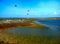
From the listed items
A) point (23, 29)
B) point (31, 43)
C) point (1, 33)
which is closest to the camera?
point (31, 43)

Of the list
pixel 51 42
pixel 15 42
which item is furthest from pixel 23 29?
pixel 51 42

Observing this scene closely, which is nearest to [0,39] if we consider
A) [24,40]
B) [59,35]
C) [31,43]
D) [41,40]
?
[24,40]

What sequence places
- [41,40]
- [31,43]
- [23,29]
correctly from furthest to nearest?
[23,29]
[41,40]
[31,43]

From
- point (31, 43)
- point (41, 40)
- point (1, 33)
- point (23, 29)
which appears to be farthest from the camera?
point (23, 29)

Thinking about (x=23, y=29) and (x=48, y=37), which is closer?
(x=48, y=37)

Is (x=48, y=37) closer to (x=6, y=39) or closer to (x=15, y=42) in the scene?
(x=15, y=42)

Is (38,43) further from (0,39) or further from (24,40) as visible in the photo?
(0,39)

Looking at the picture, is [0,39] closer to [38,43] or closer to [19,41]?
[19,41]

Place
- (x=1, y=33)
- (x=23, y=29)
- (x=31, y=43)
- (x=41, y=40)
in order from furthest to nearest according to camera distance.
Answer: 1. (x=23, y=29)
2. (x=1, y=33)
3. (x=41, y=40)
4. (x=31, y=43)

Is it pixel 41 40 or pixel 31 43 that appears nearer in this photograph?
pixel 31 43
